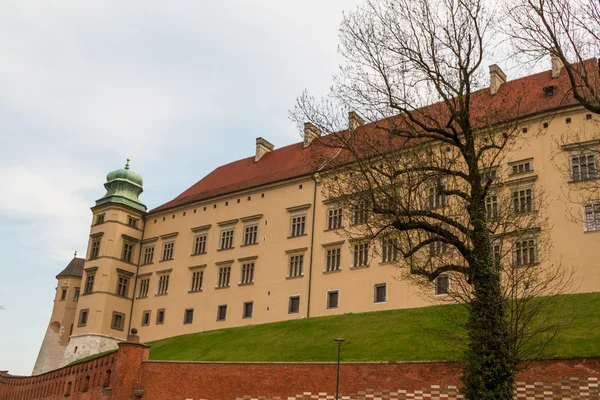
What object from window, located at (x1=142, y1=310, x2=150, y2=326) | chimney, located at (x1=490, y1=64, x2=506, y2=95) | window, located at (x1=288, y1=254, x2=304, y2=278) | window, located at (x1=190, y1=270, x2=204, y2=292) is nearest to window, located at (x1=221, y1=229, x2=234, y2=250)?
window, located at (x1=190, y1=270, x2=204, y2=292)

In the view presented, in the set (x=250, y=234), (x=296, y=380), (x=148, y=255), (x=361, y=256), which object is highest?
(x=250, y=234)

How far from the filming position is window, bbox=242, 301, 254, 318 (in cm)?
4364

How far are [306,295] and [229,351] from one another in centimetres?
801

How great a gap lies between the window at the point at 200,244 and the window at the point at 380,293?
1450 cm

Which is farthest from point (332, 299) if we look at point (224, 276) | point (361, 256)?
point (224, 276)

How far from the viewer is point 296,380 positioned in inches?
1008

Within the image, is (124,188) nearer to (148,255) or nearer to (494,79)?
(148,255)

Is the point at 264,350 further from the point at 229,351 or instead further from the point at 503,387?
the point at 503,387

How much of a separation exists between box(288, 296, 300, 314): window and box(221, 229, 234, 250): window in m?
6.99

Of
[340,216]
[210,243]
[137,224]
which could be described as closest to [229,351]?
[340,216]

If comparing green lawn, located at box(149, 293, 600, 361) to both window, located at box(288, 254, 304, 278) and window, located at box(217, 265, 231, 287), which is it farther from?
window, located at box(217, 265, 231, 287)

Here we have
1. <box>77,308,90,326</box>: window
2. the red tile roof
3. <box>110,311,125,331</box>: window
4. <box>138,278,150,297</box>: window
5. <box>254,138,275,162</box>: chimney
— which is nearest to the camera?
the red tile roof

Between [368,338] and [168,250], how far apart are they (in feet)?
77.0

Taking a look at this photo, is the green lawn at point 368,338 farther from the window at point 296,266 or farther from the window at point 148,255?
the window at point 148,255
